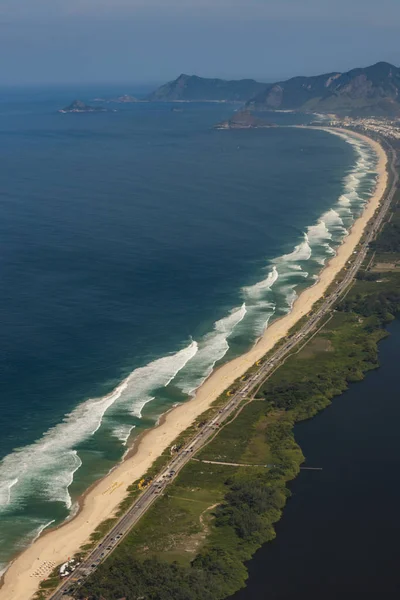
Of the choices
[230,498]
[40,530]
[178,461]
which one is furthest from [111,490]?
[230,498]

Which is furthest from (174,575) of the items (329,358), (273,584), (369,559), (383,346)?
(383,346)

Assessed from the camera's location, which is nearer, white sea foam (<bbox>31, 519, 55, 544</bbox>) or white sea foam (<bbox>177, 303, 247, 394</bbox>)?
white sea foam (<bbox>31, 519, 55, 544</bbox>)

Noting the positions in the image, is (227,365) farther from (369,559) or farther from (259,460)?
(369,559)

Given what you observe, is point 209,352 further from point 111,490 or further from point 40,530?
point 40,530

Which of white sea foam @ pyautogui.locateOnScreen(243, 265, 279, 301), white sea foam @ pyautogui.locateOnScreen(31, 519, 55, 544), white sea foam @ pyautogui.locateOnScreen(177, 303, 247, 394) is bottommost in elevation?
white sea foam @ pyautogui.locateOnScreen(31, 519, 55, 544)

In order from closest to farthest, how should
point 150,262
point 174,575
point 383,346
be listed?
point 174,575
point 383,346
point 150,262

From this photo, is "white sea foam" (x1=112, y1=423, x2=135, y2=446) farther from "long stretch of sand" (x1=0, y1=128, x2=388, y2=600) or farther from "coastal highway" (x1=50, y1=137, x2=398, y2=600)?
"coastal highway" (x1=50, y1=137, x2=398, y2=600)

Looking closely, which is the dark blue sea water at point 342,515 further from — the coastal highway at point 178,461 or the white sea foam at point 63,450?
the white sea foam at point 63,450

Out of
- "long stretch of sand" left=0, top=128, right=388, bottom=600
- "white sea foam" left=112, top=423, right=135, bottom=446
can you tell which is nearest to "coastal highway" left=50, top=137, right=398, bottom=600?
"long stretch of sand" left=0, top=128, right=388, bottom=600
